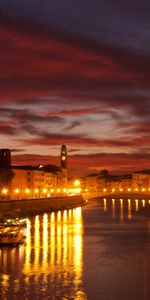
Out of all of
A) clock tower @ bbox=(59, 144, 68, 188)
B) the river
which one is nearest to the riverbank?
the river

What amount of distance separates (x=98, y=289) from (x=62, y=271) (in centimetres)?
365

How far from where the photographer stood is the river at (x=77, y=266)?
21.5 metres

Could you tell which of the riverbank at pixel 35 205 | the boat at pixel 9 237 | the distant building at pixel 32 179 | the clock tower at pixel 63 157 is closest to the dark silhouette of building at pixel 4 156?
the distant building at pixel 32 179

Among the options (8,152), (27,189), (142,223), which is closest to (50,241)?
(142,223)

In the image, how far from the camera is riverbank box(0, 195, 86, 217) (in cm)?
5303

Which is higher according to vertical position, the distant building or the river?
the distant building

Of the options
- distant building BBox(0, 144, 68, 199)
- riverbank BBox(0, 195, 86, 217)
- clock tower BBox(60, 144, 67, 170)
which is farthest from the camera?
clock tower BBox(60, 144, 67, 170)

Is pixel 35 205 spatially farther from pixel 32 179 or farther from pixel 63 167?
pixel 63 167

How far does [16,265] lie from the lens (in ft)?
87.9

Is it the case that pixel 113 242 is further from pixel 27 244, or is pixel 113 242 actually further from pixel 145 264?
pixel 145 264

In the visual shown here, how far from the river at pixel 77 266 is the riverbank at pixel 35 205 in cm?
1126

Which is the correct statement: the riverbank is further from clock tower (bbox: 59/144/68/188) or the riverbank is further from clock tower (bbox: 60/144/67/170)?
clock tower (bbox: 59/144/68/188)

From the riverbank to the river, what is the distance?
1126 cm

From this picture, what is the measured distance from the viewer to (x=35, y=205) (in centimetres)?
6325
